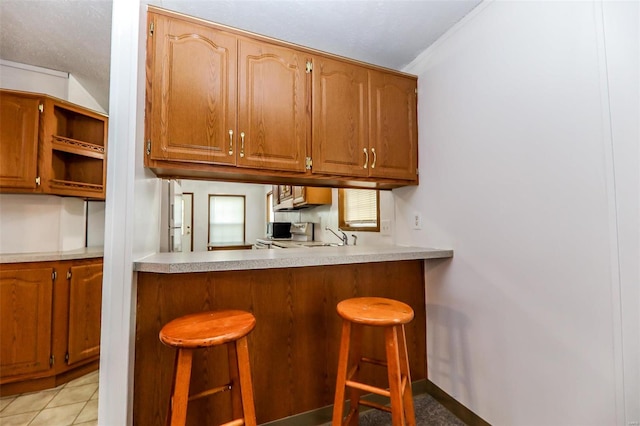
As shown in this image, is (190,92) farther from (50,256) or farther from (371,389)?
(371,389)

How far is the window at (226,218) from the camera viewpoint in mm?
6879

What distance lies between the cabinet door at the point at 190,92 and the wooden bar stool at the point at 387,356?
43.6 inches

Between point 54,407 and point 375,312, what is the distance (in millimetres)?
2240

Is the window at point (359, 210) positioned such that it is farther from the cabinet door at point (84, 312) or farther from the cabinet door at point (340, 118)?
the cabinet door at point (84, 312)

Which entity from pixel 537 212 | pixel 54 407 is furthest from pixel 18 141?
pixel 537 212

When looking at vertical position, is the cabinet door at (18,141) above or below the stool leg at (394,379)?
above

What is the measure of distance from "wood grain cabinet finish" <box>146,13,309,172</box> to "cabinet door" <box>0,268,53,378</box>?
1.48m

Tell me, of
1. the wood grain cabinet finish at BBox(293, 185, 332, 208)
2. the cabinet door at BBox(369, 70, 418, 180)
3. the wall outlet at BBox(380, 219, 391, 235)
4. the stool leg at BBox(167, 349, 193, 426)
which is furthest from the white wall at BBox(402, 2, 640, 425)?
the wood grain cabinet finish at BBox(293, 185, 332, 208)

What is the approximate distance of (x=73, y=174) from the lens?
5.56ft

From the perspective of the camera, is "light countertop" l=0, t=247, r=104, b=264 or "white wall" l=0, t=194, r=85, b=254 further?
"light countertop" l=0, t=247, r=104, b=264

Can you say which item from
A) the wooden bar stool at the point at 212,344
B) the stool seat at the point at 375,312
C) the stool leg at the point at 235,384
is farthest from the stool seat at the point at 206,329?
the stool seat at the point at 375,312

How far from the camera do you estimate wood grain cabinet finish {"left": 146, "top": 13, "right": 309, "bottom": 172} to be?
4.49 ft

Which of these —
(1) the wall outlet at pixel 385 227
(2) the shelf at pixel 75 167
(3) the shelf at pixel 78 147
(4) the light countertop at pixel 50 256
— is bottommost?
(4) the light countertop at pixel 50 256

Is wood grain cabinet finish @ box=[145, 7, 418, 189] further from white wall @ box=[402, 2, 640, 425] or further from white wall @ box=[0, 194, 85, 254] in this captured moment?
white wall @ box=[0, 194, 85, 254]
